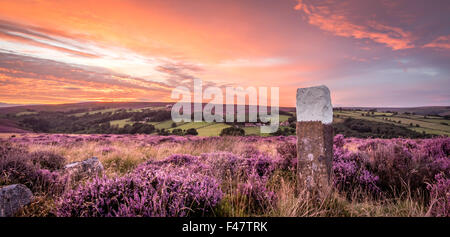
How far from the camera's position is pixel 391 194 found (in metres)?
4.45

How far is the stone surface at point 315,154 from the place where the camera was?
12.1 feet

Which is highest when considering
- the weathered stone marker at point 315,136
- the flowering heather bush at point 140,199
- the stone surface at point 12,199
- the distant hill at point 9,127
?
the weathered stone marker at point 315,136

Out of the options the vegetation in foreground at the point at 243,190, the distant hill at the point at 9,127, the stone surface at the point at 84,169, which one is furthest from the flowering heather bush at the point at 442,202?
the distant hill at the point at 9,127

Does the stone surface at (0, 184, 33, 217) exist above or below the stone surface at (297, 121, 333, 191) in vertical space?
below

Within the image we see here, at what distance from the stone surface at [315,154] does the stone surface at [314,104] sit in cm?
11

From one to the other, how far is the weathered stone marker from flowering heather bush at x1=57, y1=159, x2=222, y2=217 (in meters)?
1.76

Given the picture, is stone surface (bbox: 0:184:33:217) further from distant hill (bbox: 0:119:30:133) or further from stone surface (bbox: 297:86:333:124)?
distant hill (bbox: 0:119:30:133)

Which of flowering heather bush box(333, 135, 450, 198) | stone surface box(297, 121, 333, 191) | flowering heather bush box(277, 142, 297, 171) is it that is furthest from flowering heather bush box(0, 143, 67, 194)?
flowering heather bush box(333, 135, 450, 198)

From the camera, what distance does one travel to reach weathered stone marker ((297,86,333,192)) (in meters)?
3.70

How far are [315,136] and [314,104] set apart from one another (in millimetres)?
A: 568

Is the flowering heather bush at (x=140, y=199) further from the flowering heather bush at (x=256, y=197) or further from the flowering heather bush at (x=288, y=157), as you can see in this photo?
the flowering heather bush at (x=288, y=157)

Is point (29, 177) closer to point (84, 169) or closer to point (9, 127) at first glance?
point (84, 169)
